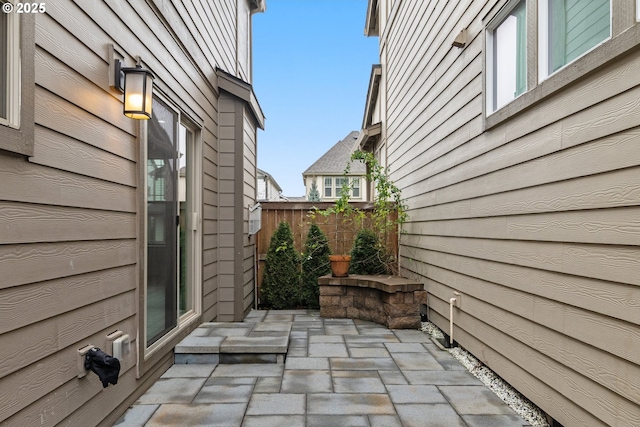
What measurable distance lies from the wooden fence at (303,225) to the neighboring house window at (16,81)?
4.22 meters

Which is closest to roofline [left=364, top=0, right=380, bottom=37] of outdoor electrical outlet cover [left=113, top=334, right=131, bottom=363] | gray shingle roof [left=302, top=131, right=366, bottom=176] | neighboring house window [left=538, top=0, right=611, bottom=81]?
neighboring house window [left=538, top=0, right=611, bottom=81]

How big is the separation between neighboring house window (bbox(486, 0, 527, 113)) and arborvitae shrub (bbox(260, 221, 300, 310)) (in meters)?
3.34

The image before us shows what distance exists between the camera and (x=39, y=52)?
5.23 feet

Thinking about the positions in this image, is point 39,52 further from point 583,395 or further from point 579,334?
point 583,395

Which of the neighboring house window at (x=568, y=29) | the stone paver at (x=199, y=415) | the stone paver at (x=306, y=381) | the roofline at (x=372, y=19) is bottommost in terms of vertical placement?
the stone paver at (x=306, y=381)

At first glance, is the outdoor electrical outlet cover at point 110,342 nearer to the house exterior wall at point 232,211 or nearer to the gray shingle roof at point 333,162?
the house exterior wall at point 232,211

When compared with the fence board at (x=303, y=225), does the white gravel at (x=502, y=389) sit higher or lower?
lower

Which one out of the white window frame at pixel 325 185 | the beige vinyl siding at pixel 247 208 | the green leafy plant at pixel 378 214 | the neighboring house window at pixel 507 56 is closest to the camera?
the neighboring house window at pixel 507 56

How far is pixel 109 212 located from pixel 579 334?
7.87ft

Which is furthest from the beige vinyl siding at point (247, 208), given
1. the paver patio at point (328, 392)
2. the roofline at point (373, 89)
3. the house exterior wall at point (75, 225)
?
the roofline at point (373, 89)

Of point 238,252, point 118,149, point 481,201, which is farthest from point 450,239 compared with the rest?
point 118,149

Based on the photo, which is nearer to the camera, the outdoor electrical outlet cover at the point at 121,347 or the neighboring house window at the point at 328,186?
the outdoor electrical outlet cover at the point at 121,347

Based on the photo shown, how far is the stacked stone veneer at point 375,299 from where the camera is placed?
4.32m

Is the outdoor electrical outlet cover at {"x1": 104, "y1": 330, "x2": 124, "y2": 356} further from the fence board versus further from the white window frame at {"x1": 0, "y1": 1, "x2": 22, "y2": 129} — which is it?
the fence board
